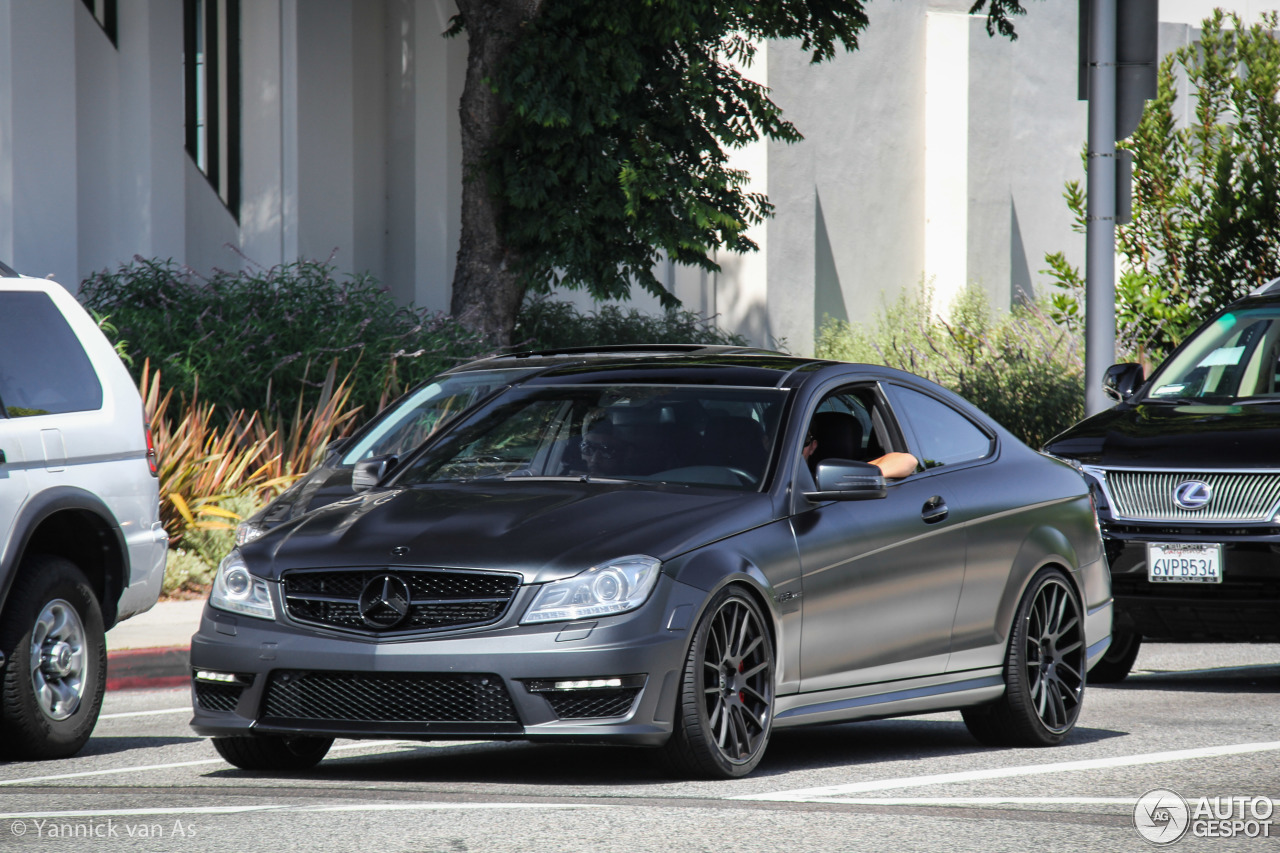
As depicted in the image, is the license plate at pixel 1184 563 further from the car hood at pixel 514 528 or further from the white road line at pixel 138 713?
the white road line at pixel 138 713

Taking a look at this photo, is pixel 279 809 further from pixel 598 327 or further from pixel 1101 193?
pixel 598 327

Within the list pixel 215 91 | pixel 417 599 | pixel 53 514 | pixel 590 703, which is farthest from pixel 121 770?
pixel 215 91

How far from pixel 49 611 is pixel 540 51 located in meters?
11.0

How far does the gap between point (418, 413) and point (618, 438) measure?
295 cm

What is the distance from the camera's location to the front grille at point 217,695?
6.73 meters

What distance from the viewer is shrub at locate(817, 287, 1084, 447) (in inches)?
848

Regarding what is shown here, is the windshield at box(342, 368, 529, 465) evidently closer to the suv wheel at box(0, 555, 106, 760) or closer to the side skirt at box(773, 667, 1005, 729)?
the suv wheel at box(0, 555, 106, 760)

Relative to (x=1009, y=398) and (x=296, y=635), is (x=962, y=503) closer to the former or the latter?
(x=296, y=635)

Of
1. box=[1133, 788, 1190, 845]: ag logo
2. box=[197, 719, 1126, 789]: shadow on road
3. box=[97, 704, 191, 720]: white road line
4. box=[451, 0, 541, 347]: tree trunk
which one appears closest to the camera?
box=[1133, 788, 1190, 845]: ag logo

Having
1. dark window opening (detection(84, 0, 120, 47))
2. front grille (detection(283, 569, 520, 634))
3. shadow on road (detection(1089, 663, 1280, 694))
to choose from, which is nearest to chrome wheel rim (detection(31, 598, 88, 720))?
front grille (detection(283, 569, 520, 634))

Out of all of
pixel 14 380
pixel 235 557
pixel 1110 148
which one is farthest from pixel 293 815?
pixel 1110 148

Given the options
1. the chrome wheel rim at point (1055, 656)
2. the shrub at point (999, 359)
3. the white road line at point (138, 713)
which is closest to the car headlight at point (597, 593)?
the chrome wheel rim at point (1055, 656)

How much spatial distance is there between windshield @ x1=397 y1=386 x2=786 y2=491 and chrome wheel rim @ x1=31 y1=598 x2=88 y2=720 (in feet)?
5.08

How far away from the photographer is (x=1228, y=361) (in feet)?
38.5
